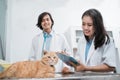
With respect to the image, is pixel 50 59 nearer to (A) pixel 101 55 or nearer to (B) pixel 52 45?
(A) pixel 101 55

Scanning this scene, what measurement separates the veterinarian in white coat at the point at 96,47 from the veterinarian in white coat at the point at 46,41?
1.17ft

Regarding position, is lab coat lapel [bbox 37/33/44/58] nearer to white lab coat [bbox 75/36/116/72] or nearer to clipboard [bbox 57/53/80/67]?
white lab coat [bbox 75/36/116/72]

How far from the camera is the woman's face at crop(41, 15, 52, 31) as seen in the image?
5.74 feet

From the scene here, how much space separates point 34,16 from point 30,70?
4.18 feet

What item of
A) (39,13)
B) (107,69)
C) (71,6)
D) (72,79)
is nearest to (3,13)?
(39,13)

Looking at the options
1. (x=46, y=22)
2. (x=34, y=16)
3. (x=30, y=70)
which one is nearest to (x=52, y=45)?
(x=46, y=22)

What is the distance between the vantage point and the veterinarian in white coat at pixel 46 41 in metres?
1.64

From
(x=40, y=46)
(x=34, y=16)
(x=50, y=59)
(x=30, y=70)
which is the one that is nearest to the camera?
(x=30, y=70)

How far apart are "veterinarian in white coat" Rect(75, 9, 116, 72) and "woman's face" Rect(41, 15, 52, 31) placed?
483 mm

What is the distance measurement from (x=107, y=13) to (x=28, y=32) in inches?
28.8

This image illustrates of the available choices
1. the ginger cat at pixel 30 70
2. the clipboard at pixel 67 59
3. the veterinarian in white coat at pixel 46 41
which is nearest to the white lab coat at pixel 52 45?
the veterinarian in white coat at pixel 46 41

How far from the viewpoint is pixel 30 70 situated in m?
0.69

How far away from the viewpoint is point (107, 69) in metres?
1.09

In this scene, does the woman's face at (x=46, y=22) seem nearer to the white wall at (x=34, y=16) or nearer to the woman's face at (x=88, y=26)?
the white wall at (x=34, y=16)
